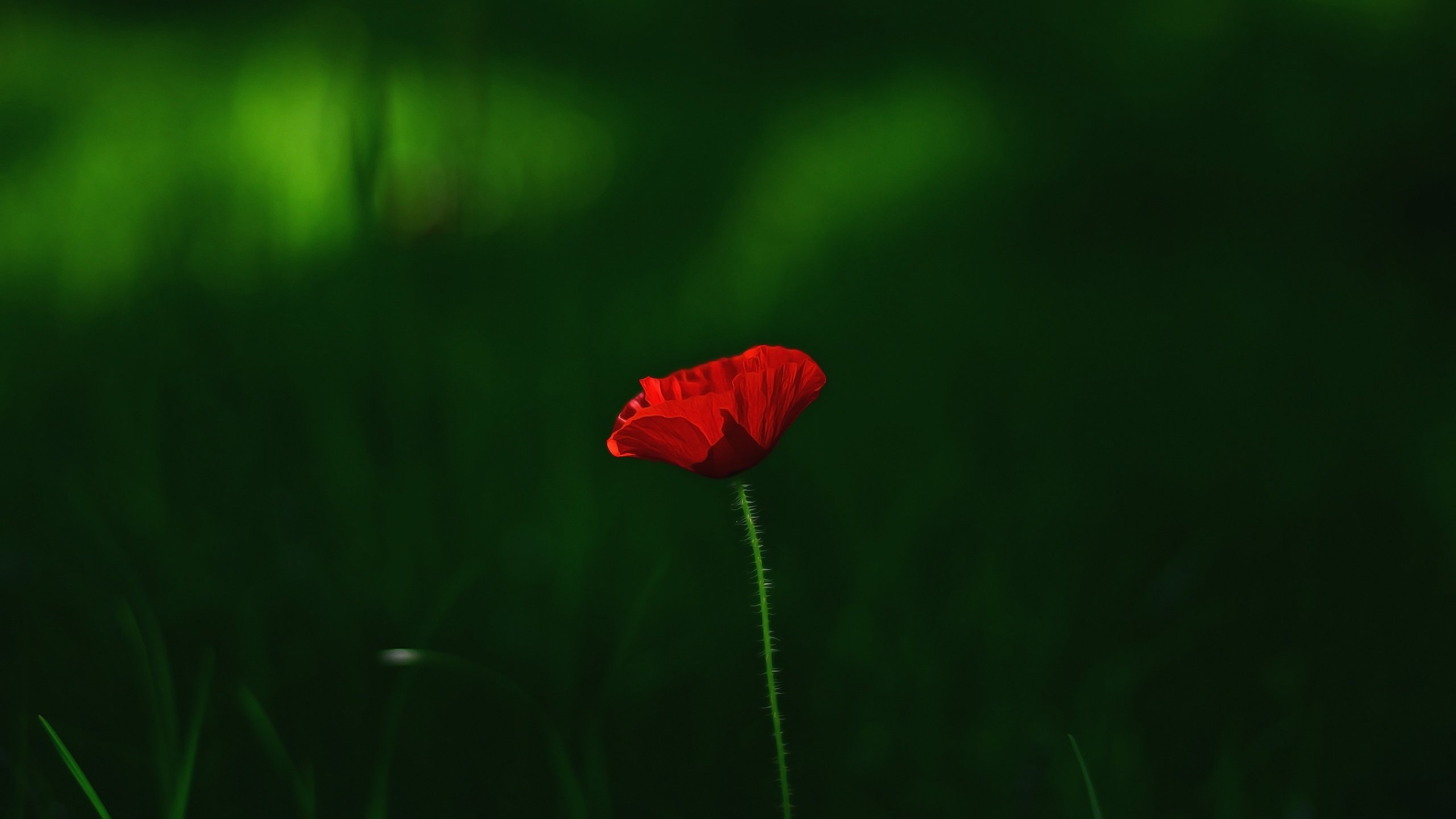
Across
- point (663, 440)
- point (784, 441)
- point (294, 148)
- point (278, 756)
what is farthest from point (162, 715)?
point (294, 148)

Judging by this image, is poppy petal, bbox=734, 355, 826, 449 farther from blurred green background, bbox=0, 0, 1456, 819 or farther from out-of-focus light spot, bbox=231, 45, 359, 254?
out-of-focus light spot, bbox=231, 45, 359, 254

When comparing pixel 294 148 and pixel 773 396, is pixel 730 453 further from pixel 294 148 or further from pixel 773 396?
pixel 294 148

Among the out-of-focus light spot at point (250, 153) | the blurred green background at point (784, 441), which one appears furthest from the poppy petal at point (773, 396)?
the out-of-focus light spot at point (250, 153)

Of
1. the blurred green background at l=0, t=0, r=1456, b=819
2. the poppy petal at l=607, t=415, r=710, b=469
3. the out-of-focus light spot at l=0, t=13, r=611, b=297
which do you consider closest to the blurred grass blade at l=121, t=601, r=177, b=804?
the blurred green background at l=0, t=0, r=1456, b=819

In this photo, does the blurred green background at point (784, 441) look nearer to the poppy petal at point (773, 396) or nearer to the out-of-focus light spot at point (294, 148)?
the out-of-focus light spot at point (294, 148)

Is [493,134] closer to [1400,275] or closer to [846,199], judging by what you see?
[846,199]

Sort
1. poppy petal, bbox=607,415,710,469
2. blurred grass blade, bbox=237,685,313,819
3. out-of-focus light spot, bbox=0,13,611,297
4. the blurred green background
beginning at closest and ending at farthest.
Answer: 1. poppy petal, bbox=607,415,710,469
2. blurred grass blade, bbox=237,685,313,819
3. the blurred green background
4. out-of-focus light spot, bbox=0,13,611,297
